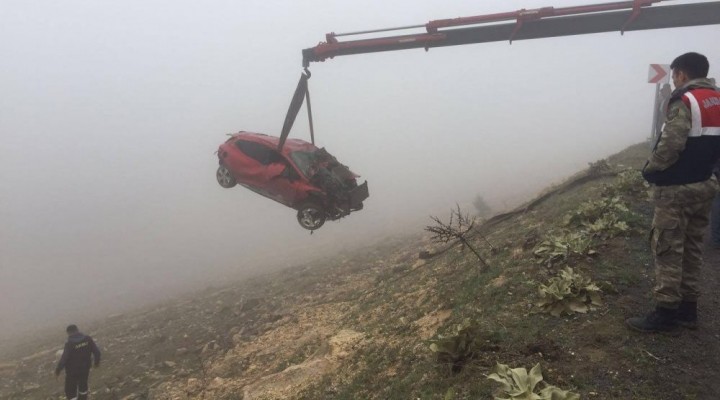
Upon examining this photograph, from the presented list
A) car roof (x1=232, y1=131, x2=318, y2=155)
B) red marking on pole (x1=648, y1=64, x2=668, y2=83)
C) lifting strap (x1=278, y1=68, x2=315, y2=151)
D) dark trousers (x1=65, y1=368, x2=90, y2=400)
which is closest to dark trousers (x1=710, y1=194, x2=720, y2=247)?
lifting strap (x1=278, y1=68, x2=315, y2=151)

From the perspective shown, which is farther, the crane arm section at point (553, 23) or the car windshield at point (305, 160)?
the car windshield at point (305, 160)

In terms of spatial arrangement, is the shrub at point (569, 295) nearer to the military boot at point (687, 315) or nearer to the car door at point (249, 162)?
the military boot at point (687, 315)

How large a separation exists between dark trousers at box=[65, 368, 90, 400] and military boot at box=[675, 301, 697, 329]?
10087 millimetres

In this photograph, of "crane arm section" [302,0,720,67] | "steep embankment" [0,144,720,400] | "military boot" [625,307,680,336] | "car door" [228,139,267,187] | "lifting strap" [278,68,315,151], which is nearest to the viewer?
"steep embankment" [0,144,720,400]

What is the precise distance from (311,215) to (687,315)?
24.6 feet

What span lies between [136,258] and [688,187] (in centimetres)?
3216

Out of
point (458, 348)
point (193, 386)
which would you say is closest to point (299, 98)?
point (193, 386)

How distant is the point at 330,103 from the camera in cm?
11056

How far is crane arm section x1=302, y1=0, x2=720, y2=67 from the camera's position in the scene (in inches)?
286

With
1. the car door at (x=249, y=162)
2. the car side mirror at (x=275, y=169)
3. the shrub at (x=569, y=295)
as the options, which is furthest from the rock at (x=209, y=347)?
the shrub at (x=569, y=295)

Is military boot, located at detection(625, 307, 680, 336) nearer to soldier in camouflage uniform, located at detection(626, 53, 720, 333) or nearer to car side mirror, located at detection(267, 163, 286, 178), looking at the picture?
soldier in camouflage uniform, located at detection(626, 53, 720, 333)

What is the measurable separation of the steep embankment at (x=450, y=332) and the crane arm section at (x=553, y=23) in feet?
9.44

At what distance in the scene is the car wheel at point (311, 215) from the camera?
10.2m

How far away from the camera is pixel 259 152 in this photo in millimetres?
10805
